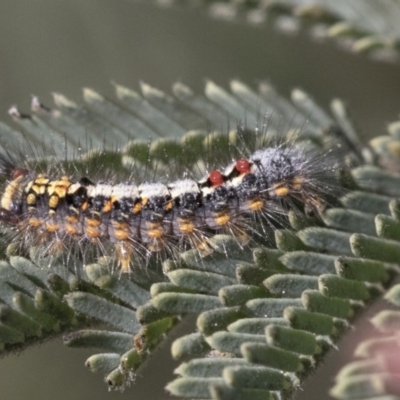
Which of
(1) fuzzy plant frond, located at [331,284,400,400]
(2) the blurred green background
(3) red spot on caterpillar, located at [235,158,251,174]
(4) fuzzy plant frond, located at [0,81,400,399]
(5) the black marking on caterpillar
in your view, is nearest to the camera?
(1) fuzzy plant frond, located at [331,284,400,400]

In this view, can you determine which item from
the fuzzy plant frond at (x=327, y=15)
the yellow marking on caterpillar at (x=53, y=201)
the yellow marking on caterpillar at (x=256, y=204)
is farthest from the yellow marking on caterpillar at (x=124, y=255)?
the fuzzy plant frond at (x=327, y=15)

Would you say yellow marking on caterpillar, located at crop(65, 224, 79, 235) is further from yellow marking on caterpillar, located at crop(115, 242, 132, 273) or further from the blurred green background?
the blurred green background

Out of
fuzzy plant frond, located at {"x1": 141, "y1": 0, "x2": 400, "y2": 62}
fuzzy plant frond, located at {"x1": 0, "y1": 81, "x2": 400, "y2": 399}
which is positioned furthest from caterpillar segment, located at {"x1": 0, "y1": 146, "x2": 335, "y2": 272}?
fuzzy plant frond, located at {"x1": 141, "y1": 0, "x2": 400, "y2": 62}

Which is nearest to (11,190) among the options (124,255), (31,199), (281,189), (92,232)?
(31,199)

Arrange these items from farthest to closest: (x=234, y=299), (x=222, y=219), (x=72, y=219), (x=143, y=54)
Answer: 1. (x=143, y=54)
2. (x=72, y=219)
3. (x=222, y=219)
4. (x=234, y=299)

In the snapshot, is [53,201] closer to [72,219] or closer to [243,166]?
[72,219]
